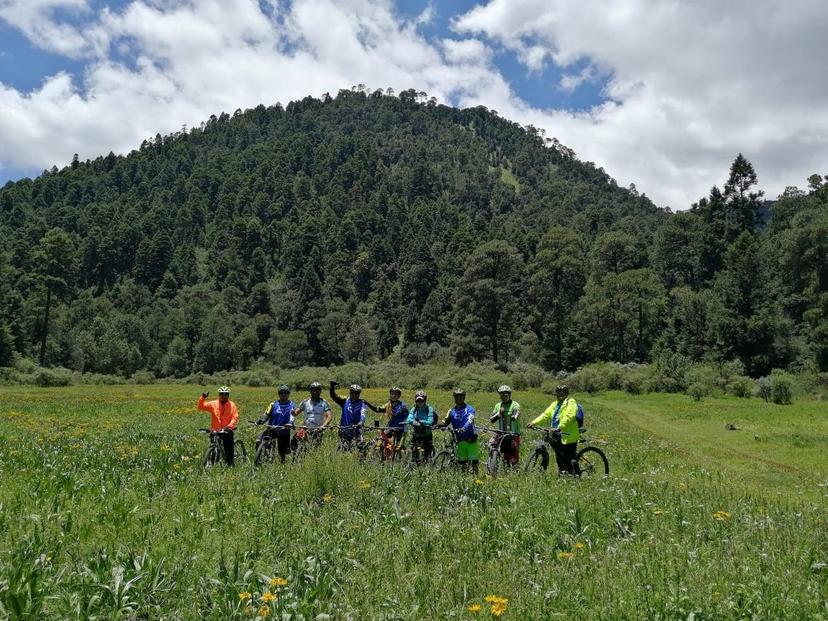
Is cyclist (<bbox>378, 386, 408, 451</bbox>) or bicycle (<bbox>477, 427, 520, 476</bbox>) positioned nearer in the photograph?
bicycle (<bbox>477, 427, 520, 476</bbox>)

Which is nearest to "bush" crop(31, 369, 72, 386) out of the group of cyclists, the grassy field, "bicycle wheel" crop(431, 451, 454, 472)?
the grassy field

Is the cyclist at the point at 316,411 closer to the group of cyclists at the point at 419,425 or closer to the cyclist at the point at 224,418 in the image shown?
the group of cyclists at the point at 419,425

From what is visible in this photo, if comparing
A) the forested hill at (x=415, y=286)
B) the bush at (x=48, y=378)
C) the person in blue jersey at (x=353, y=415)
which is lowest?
the bush at (x=48, y=378)

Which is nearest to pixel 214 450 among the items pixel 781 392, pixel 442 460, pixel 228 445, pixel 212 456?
pixel 212 456

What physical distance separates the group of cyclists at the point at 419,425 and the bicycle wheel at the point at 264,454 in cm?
15

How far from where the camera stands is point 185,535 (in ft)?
23.8

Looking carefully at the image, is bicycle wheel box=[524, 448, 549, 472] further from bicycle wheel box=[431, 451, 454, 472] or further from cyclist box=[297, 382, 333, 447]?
cyclist box=[297, 382, 333, 447]

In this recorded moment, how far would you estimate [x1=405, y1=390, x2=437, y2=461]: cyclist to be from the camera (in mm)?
13867

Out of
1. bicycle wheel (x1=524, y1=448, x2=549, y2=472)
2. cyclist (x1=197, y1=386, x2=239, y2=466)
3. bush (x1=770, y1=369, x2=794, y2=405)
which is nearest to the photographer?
bicycle wheel (x1=524, y1=448, x2=549, y2=472)

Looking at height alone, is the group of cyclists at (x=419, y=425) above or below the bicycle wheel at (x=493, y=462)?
above

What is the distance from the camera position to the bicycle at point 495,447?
13322mm

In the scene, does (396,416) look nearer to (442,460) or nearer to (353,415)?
(353,415)

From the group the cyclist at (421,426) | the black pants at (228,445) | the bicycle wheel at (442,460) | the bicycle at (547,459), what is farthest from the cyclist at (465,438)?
the black pants at (228,445)

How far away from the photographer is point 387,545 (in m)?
6.96
